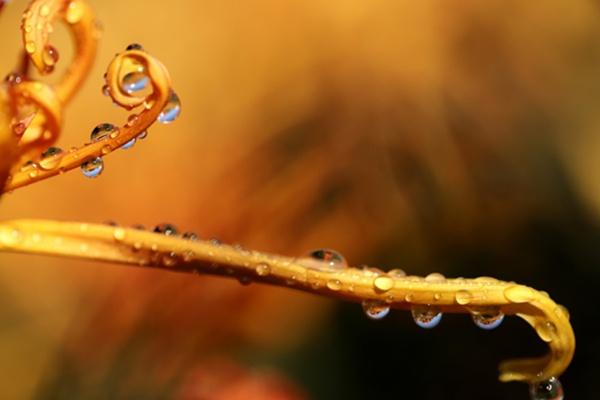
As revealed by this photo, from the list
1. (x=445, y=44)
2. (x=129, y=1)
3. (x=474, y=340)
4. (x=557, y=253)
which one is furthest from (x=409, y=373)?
(x=129, y=1)

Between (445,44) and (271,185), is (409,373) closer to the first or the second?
(271,185)

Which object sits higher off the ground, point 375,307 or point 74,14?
point 74,14

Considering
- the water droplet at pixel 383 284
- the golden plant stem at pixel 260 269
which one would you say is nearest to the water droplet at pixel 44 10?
the golden plant stem at pixel 260 269

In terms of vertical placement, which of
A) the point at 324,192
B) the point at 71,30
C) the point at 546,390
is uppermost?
the point at 324,192

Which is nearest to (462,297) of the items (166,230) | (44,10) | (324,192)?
(166,230)

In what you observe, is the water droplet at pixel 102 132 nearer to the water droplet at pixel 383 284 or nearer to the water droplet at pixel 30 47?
the water droplet at pixel 30 47

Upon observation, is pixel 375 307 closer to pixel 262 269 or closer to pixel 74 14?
pixel 262 269

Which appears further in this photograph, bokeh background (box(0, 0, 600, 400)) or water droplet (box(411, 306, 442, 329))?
bokeh background (box(0, 0, 600, 400))

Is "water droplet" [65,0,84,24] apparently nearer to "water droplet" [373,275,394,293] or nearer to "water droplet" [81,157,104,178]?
"water droplet" [81,157,104,178]

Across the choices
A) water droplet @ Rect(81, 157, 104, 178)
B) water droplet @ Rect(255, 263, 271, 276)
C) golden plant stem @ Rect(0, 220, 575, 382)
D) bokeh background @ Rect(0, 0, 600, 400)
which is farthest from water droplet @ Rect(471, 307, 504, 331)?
bokeh background @ Rect(0, 0, 600, 400)
